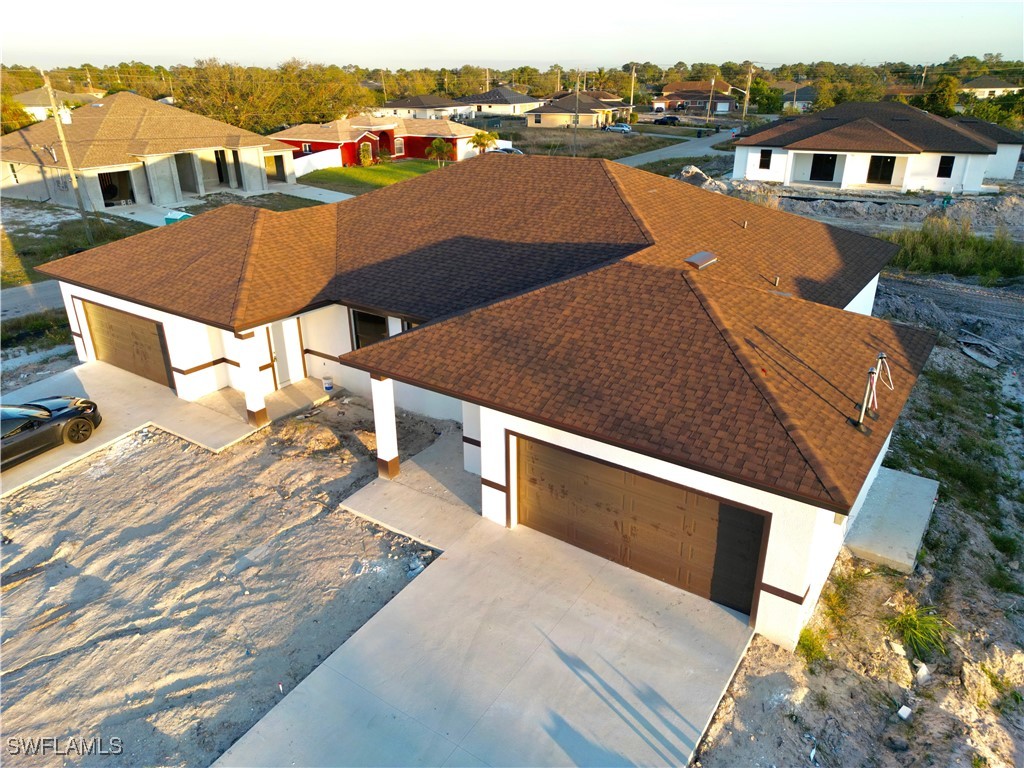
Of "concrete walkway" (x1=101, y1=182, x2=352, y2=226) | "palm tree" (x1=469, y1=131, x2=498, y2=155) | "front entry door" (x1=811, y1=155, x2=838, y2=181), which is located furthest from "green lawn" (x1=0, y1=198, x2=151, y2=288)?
"front entry door" (x1=811, y1=155, x2=838, y2=181)

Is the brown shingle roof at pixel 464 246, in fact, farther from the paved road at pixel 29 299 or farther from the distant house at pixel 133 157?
the distant house at pixel 133 157

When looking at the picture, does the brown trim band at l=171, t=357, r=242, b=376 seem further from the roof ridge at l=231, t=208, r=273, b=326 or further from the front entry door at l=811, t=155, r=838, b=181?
the front entry door at l=811, t=155, r=838, b=181

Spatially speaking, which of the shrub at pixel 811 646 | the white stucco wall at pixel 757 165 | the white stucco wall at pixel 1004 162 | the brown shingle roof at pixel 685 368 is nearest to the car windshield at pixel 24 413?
the brown shingle roof at pixel 685 368

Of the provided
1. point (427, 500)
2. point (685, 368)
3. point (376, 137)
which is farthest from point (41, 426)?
point (376, 137)

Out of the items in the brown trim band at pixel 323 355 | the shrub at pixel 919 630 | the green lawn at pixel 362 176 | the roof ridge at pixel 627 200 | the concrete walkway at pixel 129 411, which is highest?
the roof ridge at pixel 627 200

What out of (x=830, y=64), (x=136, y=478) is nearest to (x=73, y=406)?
(x=136, y=478)
